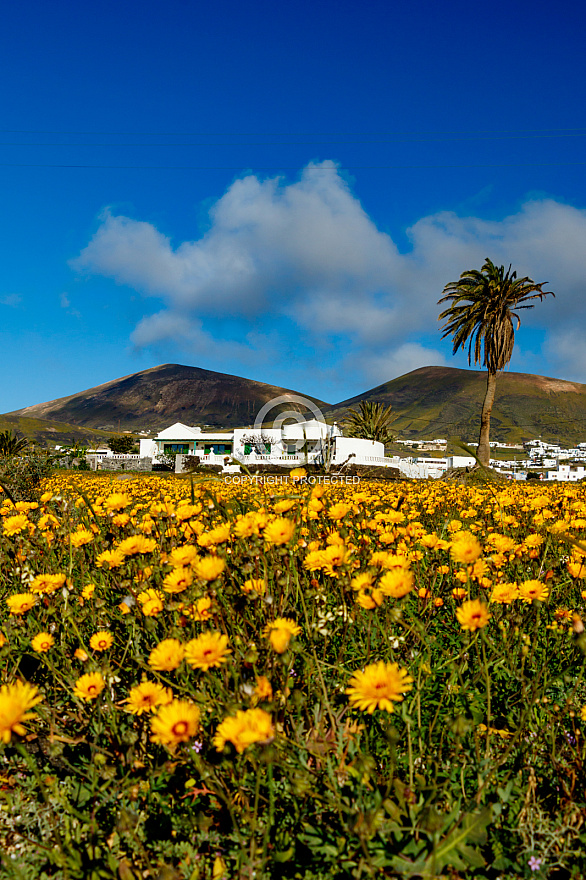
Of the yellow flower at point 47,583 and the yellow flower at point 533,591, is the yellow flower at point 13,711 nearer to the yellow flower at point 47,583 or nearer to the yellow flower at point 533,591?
the yellow flower at point 47,583

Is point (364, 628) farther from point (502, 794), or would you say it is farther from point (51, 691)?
point (51, 691)

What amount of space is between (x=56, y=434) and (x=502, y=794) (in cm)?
16158

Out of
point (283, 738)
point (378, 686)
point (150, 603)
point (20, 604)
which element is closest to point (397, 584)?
point (378, 686)

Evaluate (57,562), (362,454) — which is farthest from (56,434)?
(57,562)

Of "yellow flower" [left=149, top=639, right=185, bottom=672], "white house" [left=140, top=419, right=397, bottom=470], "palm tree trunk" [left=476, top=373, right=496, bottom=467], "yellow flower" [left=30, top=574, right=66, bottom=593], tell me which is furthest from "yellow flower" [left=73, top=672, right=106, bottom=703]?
"palm tree trunk" [left=476, top=373, right=496, bottom=467]

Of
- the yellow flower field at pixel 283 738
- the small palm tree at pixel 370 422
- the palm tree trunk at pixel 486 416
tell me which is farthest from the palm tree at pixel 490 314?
the yellow flower field at pixel 283 738

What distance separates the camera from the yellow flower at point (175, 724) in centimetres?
88

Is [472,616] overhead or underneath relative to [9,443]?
underneath

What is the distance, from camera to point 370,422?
1448 inches

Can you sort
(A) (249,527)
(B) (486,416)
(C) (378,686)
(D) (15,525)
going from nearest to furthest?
(C) (378,686)
(A) (249,527)
(D) (15,525)
(B) (486,416)

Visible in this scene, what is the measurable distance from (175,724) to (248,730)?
0.16 m

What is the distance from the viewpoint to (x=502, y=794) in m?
1.00

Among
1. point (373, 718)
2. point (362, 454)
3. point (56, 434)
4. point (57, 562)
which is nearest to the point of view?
point (373, 718)

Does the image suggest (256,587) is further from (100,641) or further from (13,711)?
(13,711)
